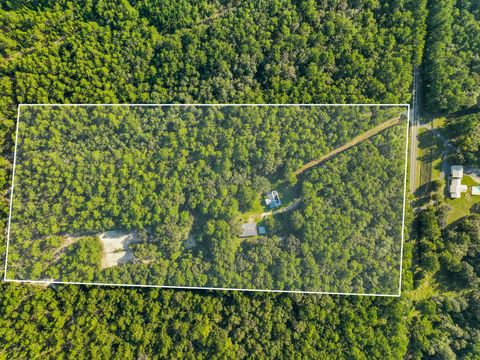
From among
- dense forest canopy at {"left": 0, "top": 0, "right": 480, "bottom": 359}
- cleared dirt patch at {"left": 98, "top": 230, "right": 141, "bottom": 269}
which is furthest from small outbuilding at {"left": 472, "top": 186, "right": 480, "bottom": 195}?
cleared dirt patch at {"left": 98, "top": 230, "right": 141, "bottom": 269}

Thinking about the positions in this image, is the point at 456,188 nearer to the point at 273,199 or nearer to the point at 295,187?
the point at 295,187

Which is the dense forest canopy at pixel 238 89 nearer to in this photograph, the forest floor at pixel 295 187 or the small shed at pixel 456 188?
the small shed at pixel 456 188

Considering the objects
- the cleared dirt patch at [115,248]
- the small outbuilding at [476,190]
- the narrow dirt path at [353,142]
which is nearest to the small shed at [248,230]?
the narrow dirt path at [353,142]

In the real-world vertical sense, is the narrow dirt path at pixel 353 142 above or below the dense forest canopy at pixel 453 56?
below

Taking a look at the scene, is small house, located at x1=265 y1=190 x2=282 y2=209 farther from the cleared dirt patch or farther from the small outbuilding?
the small outbuilding

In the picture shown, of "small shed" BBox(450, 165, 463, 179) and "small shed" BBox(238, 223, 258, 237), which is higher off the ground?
"small shed" BBox(450, 165, 463, 179)

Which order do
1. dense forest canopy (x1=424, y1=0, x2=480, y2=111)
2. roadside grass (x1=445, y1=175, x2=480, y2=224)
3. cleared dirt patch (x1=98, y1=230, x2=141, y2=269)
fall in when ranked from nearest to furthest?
cleared dirt patch (x1=98, y1=230, x2=141, y2=269) < dense forest canopy (x1=424, y1=0, x2=480, y2=111) < roadside grass (x1=445, y1=175, x2=480, y2=224)

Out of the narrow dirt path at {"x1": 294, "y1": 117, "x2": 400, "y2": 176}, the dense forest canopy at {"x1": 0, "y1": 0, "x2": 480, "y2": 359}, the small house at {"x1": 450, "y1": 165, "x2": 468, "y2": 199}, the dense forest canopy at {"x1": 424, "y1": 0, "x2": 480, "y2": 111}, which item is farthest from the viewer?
the small house at {"x1": 450, "y1": 165, "x2": 468, "y2": 199}
